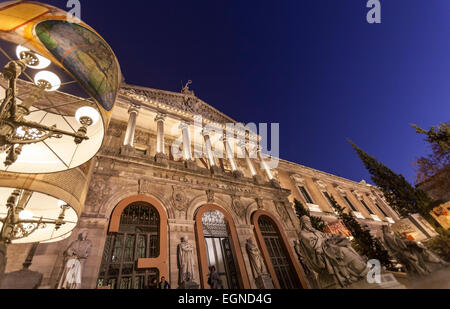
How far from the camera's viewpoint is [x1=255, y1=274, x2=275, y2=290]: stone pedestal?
26.1 feet

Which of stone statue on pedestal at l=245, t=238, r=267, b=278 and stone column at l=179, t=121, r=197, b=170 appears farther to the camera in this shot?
stone column at l=179, t=121, r=197, b=170

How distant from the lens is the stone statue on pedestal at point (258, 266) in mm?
8070

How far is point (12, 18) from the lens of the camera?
2727mm

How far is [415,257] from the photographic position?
7.42 meters

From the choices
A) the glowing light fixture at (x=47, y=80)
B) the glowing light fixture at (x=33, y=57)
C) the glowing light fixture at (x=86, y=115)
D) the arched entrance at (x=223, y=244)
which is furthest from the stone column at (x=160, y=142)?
the glowing light fixture at (x=33, y=57)

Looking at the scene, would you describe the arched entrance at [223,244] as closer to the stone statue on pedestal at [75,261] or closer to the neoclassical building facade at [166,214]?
the neoclassical building facade at [166,214]

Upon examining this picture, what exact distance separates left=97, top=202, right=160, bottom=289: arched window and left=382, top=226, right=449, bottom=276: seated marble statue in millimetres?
9604

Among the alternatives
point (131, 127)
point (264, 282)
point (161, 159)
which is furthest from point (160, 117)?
point (264, 282)

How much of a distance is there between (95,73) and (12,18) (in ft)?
3.68

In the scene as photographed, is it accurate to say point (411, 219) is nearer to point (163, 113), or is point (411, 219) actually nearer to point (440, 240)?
point (440, 240)

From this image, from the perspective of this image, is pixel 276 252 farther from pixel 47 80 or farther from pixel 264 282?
pixel 47 80

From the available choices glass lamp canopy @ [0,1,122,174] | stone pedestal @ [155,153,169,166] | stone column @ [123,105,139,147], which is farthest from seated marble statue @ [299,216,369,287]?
stone column @ [123,105,139,147]

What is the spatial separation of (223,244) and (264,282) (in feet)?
8.40

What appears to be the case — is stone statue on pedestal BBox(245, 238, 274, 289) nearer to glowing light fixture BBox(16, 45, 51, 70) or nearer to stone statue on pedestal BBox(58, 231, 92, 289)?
stone statue on pedestal BBox(58, 231, 92, 289)
